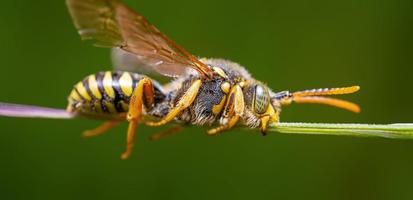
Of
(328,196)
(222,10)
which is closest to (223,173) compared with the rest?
(328,196)

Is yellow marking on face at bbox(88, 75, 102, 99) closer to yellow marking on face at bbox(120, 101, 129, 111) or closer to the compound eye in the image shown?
yellow marking on face at bbox(120, 101, 129, 111)

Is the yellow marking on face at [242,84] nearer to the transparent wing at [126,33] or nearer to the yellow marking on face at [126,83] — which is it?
the transparent wing at [126,33]

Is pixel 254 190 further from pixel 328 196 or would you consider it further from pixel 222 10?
pixel 222 10

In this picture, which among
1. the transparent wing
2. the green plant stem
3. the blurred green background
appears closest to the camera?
the green plant stem

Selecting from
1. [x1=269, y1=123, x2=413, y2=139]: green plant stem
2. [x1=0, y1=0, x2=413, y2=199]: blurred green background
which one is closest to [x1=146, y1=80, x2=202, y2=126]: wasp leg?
[x1=269, y1=123, x2=413, y2=139]: green plant stem

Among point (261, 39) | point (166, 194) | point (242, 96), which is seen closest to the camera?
point (242, 96)

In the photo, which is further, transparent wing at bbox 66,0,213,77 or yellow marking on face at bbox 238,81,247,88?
yellow marking on face at bbox 238,81,247,88

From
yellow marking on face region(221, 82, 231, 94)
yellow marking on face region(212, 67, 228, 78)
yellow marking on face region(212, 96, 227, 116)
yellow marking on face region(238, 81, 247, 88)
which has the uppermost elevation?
yellow marking on face region(212, 67, 228, 78)

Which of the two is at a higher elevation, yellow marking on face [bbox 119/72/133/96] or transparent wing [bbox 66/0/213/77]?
transparent wing [bbox 66/0/213/77]
